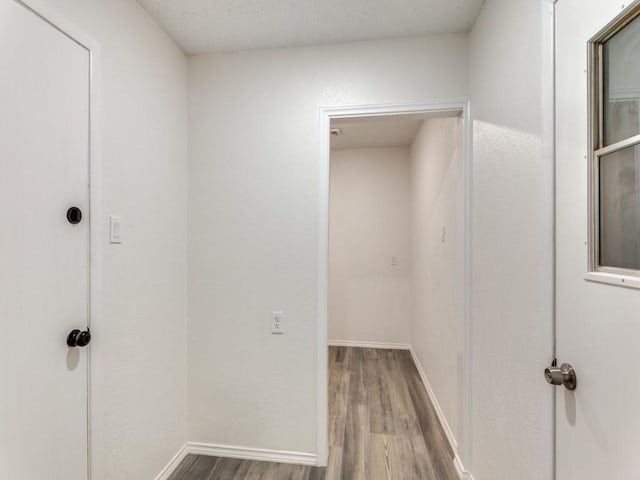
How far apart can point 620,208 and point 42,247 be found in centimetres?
177

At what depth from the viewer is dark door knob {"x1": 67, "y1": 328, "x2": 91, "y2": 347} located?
1221mm

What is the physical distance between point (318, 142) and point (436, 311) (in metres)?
1.70

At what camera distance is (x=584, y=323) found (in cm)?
87

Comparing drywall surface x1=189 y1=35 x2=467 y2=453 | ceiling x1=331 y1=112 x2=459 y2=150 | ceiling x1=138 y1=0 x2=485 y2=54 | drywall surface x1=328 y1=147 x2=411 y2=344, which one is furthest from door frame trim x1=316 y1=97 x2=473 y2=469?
drywall surface x1=328 y1=147 x2=411 y2=344

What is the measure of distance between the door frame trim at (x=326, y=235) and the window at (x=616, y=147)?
0.90 metres

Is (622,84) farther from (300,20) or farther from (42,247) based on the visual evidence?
(42,247)

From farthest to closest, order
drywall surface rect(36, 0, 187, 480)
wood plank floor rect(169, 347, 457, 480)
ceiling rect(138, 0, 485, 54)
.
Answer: wood plank floor rect(169, 347, 457, 480)
ceiling rect(138, 0, 485, 54)
drywall surface rect(36, 0, 187, 480)

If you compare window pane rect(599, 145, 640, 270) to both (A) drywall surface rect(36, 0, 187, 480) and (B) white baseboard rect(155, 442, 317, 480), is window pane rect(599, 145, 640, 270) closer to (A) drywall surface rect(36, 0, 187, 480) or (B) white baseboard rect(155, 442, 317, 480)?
(A) drywall surface rect(36, 0, 187, 480)

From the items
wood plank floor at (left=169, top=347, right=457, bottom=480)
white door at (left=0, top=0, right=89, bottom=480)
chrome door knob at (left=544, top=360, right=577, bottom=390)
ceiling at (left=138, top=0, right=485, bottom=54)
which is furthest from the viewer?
wood plank floor at (left=169, top=347, right=457, bottom=480)

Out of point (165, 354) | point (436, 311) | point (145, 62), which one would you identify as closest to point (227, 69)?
point (145, 62)

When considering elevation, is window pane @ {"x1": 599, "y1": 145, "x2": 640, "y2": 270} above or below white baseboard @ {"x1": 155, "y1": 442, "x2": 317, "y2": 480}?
above

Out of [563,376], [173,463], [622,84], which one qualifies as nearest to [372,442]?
[173,463]

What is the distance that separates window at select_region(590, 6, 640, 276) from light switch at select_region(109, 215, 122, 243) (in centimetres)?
178

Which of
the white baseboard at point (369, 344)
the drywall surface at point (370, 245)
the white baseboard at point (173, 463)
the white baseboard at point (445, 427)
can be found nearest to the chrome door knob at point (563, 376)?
the white baseboard at point (445, 427)
